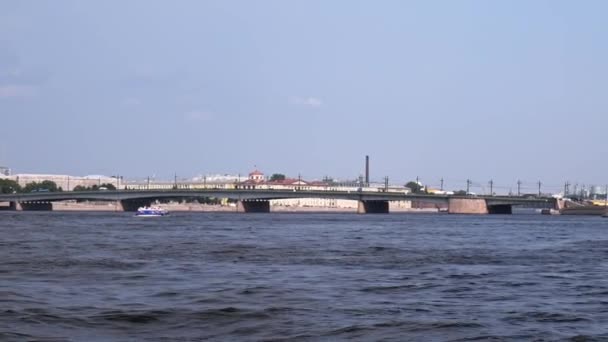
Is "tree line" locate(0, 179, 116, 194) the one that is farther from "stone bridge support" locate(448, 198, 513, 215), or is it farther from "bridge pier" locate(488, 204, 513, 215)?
"bridge pier" locate(488, 204, 513, 215)

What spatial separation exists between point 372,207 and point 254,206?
14287 mm

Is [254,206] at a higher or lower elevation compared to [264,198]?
lower

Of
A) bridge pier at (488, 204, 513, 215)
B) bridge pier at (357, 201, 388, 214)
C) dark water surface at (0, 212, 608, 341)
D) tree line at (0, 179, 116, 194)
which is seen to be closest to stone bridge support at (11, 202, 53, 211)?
tree line at (0, 179, 116, 194)

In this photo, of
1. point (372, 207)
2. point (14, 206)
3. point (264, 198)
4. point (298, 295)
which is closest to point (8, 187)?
point (14, 206)

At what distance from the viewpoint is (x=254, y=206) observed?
133375 millimetres

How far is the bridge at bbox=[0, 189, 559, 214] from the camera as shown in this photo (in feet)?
389

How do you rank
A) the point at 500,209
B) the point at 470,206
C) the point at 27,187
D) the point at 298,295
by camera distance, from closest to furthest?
the point at 298,295 < the point at 470,206 < the point at 500,209 < the point at 27,187

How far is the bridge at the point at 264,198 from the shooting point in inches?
4665

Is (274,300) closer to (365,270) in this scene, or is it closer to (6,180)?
(365,270)

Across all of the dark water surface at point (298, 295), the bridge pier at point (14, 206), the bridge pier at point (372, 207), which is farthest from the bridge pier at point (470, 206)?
the dark water surface at point (298, 295)

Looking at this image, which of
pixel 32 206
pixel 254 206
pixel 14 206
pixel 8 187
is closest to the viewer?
pixel 254 206

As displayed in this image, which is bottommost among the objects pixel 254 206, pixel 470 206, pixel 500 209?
pixel 500 209

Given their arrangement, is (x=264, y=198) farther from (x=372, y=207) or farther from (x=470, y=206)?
(x=470, y=206)

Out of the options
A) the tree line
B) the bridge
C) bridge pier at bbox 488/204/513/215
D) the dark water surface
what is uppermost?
the tree line
